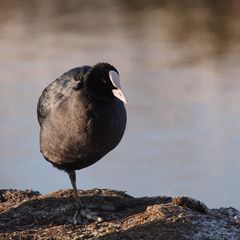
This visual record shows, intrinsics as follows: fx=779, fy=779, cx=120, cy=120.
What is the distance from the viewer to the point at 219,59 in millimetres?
12070

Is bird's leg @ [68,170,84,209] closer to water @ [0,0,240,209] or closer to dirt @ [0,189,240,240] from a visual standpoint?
dirt @ [0,189,240,240]

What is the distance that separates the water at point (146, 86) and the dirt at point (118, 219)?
1771 millimetres

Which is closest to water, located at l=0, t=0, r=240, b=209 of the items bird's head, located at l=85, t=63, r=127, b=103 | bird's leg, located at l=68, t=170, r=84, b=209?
bird's leg, located at l=68, t=170, r=84, b=209

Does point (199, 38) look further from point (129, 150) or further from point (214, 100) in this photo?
point (129, 150)

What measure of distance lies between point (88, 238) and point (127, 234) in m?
0.21

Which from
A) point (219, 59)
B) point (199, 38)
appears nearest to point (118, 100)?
point (219, 59)

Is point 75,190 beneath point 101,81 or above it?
beneath

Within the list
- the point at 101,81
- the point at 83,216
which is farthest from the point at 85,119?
the point at 83,216

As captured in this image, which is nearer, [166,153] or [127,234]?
[127,234]

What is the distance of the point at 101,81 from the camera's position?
4141mm

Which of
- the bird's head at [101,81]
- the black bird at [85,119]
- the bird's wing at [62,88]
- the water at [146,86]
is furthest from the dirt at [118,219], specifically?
the water at [146,86]

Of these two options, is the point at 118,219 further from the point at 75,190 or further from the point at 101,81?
the point at 101,81

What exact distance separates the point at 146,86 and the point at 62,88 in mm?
6061

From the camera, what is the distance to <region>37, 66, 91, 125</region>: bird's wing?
440cm
